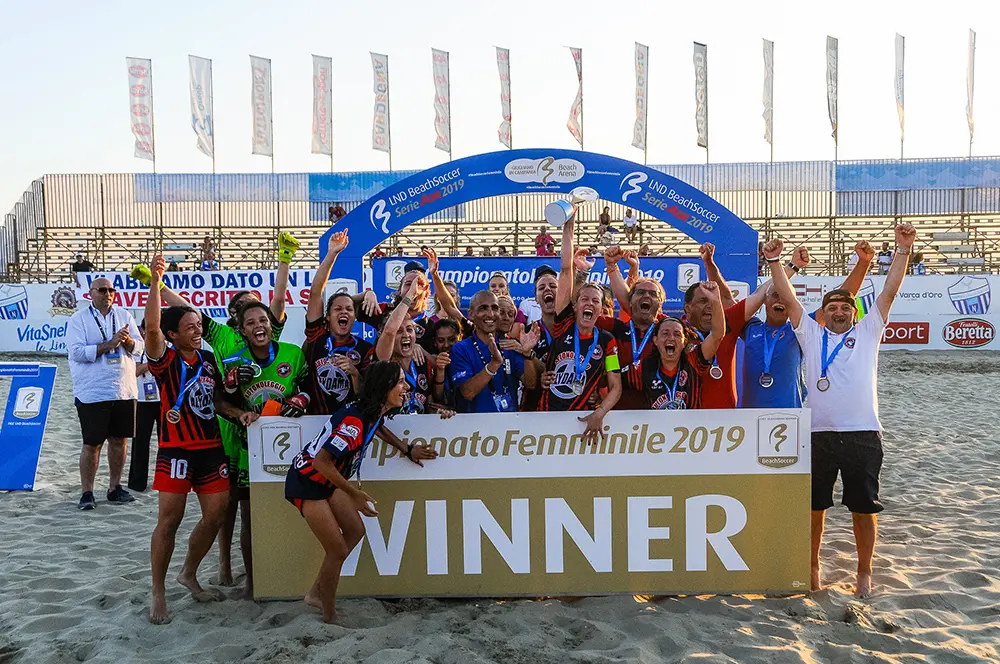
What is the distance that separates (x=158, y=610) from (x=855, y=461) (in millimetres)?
3611

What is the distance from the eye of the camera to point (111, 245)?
78.6ft

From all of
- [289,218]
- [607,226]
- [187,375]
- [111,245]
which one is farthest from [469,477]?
[111,245]

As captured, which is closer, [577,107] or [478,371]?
[478,371]

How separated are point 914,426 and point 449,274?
5.67 m

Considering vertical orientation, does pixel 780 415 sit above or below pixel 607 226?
below

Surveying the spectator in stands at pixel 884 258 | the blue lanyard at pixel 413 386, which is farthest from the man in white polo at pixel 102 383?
the spectator in stands at pixel 884 258

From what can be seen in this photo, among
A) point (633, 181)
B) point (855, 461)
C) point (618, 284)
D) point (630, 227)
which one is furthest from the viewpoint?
point (630, 227)

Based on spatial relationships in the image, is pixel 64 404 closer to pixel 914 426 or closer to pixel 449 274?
pixel 449 274

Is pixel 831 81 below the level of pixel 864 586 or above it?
above

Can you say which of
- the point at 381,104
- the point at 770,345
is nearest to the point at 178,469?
the point at 770,345

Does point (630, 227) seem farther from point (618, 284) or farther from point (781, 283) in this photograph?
point (781, 283)

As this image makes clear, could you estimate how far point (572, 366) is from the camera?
436 cm

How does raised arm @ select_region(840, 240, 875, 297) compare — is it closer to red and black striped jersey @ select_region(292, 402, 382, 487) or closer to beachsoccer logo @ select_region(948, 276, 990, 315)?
red and black striped jersey @ select_region(292, 402, 382, 487)

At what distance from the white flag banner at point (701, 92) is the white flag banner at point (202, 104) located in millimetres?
16287
